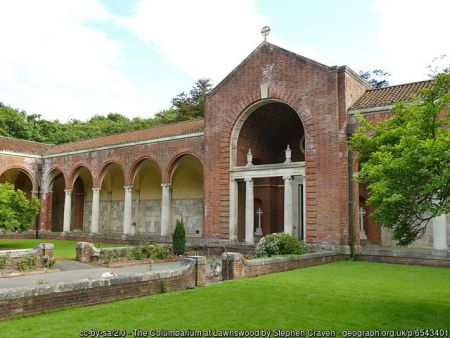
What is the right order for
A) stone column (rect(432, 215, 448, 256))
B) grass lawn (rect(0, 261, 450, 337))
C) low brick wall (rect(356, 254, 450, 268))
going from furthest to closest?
stone column (rect(432, 215, 448, 256)), low brick wall (rect(356, 254, 450, 268)), grass lawn (rect(0, 261, 450, 337))

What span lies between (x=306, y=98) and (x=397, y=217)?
39.0ft

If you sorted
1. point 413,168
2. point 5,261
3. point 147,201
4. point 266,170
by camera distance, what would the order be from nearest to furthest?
point 413,168 → point 5,261 → point 266,170 → point 147,201

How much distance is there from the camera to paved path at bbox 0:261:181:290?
12.2 m

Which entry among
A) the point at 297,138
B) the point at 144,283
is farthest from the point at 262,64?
the point at 144,283

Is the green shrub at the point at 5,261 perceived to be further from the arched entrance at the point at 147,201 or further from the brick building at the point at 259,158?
the arched entrance at the point at 147,201

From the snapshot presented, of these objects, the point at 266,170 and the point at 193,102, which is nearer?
the point at 266,170

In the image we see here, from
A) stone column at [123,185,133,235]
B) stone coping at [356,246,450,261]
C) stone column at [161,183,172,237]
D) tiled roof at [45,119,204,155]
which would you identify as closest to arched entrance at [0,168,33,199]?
tiled roof at [45,119,204,155]

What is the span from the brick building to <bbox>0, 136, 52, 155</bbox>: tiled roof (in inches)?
7.8

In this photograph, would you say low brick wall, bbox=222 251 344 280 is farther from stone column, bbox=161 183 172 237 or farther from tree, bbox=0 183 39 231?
tree, bbox=0 183 39 231

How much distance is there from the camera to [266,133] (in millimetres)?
23172

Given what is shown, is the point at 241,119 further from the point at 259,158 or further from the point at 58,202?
the point at 58,202

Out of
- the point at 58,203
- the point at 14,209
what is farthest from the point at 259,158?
the point at 58,203

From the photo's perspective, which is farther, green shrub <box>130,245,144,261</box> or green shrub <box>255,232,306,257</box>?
green shrub <box>130,245,144,261</box>

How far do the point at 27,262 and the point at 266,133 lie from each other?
13.3m
